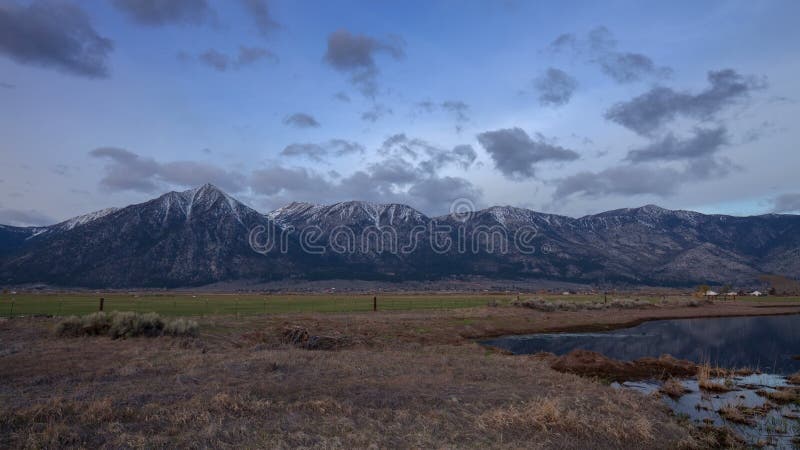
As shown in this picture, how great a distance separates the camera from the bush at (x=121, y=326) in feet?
91.4

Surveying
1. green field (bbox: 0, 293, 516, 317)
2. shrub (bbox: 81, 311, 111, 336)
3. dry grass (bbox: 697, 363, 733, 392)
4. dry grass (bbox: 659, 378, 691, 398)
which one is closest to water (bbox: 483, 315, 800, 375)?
dry grass (bbox: 697, 363, 733, 392)

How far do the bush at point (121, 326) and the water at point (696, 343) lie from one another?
20849 millimetres

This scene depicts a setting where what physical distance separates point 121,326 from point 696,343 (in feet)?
131

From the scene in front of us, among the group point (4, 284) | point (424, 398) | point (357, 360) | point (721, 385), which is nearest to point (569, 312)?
point (721, 385)

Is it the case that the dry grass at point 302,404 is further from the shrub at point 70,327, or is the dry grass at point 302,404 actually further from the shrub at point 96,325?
the shrub at point 96,325

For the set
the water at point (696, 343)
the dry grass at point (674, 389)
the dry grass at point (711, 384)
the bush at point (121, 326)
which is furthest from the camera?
the water at point (696, 343)

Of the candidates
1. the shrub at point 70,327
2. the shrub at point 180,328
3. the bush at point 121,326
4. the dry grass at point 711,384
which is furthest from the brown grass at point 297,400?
the dry grass at point 711,384

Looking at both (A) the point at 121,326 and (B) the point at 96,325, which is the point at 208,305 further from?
(A) the point at 121,326

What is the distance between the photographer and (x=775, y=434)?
14.8 meters

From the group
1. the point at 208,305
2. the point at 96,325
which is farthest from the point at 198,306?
the point at 96,325

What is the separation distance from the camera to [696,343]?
39.4 m

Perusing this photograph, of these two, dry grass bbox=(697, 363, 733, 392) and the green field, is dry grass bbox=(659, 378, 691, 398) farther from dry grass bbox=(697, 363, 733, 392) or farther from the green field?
the green field

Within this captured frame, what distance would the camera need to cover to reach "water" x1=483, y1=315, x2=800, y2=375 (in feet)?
102

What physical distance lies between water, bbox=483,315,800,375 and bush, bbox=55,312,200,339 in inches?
821
